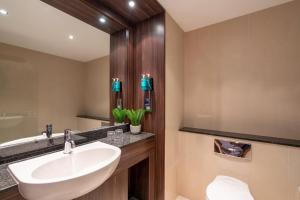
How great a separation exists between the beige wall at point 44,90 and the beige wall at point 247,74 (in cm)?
131

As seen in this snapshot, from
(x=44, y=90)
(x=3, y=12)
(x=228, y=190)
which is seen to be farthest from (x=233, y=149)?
(x=3, y=12)

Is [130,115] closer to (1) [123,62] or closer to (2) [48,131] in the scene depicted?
(1) [123,62]

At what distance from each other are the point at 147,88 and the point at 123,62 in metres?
0.47

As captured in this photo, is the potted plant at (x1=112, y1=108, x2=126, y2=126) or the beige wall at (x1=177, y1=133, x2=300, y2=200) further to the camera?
the potted plant at (x1=112, y1=108, x2=126, y2=126)

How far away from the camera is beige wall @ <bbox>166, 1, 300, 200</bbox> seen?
1.46 meters

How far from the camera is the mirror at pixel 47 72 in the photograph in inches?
40.3

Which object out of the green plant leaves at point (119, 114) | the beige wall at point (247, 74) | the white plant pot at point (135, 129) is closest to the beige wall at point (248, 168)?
the beige wall at point (247, 74)

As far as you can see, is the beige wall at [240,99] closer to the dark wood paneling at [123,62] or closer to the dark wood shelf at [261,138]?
the dark wood shelf at [261,138]

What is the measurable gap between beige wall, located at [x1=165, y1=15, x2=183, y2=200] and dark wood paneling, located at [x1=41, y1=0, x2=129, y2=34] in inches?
23.8

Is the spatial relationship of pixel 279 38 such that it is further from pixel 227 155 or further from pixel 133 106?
pixel 133 106

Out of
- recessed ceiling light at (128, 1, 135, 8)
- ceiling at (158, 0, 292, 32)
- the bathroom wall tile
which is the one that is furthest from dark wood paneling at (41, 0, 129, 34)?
the bathroom wall tile

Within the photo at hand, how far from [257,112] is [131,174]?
1.67 metres

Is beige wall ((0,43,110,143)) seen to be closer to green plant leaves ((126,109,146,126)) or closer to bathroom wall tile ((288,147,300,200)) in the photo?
green plant leaves ((126,109,146,126))

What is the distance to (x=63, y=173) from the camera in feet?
3.23
